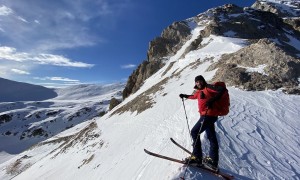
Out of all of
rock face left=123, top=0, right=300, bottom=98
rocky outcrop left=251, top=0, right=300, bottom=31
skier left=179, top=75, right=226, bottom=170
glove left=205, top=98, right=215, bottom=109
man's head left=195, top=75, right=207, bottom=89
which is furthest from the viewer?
rocky outcrop left=251, top=0, right=300, bottom=31

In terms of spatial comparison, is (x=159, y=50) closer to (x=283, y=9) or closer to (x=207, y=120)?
(x=207, y=120)

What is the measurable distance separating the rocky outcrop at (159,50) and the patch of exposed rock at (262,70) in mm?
36196

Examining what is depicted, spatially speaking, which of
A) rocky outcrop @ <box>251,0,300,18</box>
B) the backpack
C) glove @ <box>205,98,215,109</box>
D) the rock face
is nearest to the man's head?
the backpack

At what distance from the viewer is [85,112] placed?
5645 inches

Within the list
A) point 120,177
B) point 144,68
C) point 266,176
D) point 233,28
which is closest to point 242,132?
point 266,176

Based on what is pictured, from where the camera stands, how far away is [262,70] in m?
23.4

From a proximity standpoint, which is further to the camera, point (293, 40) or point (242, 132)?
point (293, 40)

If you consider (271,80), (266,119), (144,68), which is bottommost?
(266,119)

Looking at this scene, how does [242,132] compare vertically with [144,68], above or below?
below

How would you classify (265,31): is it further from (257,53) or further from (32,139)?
(32,139)

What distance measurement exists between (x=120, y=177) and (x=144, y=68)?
5263cm

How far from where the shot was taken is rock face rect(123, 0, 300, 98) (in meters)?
22.5

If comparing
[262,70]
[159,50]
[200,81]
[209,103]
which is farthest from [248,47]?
[159,50]

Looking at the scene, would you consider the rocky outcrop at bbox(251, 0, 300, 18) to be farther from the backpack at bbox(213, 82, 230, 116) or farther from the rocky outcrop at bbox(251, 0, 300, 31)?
the backpack at bbox(213, 82, 230, 116)
